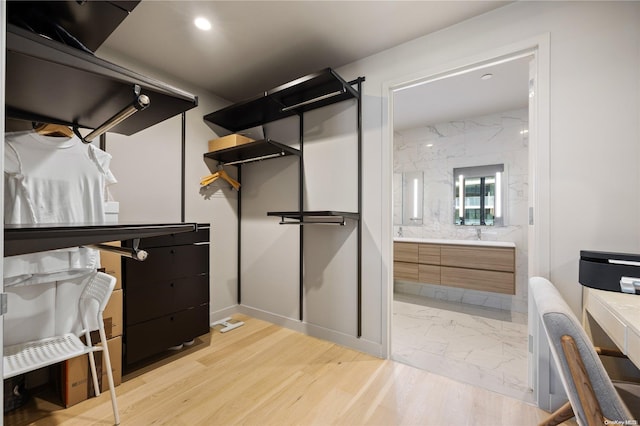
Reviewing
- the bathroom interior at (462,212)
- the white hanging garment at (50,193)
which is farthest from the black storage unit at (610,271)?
the white hanging garment at (50,193)

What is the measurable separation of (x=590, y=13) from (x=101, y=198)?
10.3 ft

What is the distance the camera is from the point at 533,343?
67.9 inches

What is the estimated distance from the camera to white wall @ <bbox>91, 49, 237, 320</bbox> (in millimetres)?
2338

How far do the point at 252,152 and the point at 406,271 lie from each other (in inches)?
101

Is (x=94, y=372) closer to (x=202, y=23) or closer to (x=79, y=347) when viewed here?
(x=79, y=347)

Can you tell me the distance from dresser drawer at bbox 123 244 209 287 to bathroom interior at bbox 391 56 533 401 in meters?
1.87

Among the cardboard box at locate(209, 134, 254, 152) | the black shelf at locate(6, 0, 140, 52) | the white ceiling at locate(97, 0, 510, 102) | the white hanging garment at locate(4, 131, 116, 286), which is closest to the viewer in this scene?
the black shelf at locate(6, 0, 140, 52)

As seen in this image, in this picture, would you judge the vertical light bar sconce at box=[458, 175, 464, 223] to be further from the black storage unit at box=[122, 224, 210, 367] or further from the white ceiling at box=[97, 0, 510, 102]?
the black storage unit at box=[122, 224, 210, 367]

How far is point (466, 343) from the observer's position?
254 centimetres

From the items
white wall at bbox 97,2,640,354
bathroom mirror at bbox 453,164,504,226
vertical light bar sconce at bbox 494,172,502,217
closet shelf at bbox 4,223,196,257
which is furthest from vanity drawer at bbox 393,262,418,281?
closet shelf at bbox 4,223,196,257

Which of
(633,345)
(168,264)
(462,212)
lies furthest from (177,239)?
(462,212)

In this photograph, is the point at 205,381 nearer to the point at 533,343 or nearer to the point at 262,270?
the point at 262,270

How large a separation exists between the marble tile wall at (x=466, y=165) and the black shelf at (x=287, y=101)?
2177 mm

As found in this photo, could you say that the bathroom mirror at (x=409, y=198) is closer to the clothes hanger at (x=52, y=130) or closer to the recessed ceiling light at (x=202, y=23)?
the recessed ceiling light at (x=202, y=23)
